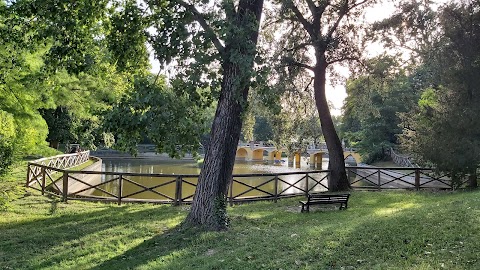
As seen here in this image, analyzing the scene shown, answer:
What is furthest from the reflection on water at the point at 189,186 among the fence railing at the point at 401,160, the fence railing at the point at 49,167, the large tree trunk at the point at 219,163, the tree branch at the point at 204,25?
the fence railing at the point at 401,160

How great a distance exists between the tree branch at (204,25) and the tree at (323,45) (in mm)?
6884

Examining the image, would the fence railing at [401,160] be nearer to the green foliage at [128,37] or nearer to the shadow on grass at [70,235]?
the shadow on grass at [70,235]

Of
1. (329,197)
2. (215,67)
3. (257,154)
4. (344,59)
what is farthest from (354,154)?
(215,67)

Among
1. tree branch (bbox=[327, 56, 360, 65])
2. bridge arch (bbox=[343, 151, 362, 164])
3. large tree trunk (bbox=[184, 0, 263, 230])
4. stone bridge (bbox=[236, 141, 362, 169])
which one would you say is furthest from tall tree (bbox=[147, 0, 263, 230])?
stone bridge (bbox=[236, 141, 362, 169])

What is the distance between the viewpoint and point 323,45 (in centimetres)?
1446

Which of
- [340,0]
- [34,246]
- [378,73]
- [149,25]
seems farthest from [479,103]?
[34,246]

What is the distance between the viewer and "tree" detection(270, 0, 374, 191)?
578 inches

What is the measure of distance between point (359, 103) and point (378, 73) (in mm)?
1900

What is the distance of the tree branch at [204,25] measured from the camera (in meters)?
7.45

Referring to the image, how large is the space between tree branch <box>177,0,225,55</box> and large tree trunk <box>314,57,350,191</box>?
8.69 m

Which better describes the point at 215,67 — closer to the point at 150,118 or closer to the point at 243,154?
the point at 150,118

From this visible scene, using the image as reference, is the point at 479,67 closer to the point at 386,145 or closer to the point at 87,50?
the point at 87,50

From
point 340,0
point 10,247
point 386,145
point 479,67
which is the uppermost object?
point 340,0

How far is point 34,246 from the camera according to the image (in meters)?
7.37
